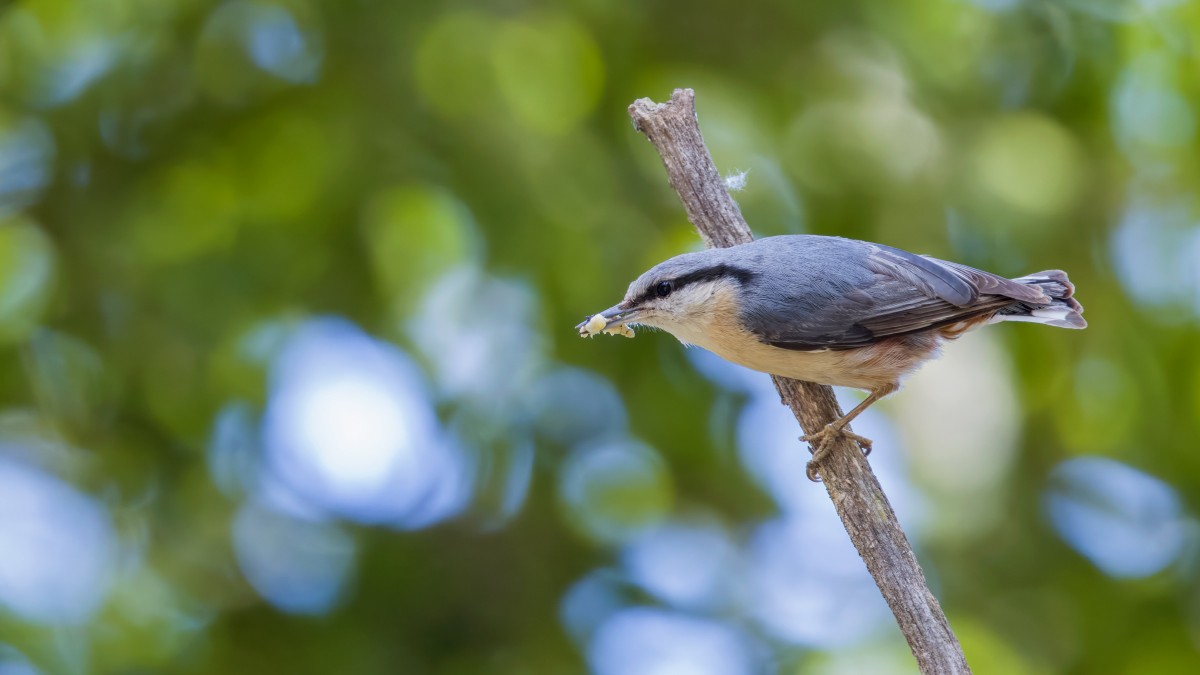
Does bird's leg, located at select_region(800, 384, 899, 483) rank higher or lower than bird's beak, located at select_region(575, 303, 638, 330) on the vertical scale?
lower

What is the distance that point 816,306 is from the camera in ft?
8.71

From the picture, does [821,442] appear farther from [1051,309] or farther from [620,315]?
[1051,309]

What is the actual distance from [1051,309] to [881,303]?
0.48 m

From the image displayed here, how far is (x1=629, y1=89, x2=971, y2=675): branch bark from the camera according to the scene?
227 cm

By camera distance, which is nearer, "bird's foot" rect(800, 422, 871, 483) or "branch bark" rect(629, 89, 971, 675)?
"branch bark" rect(629, 89, 971, 675)

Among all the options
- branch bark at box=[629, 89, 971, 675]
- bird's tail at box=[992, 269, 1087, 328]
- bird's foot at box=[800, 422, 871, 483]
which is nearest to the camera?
branch bark at box=[629, 89, 971, 675]

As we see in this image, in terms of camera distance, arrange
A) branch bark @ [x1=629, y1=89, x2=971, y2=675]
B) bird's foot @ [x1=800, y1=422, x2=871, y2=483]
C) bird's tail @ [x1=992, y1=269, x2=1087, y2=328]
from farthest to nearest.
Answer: bird's tail @ [x1=992, y1=269, x2=1087, y2=328], bird's foot @ [x1=800, y1=422, x2=871, y2=483], branch bark @ [x1=629, y1=89, x2=971, y2=675]

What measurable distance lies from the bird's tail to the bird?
0.03m

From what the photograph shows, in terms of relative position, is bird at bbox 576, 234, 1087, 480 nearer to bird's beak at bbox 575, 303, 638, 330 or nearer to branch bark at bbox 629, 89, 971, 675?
bird's beak at bbox 575, 303, 638, 330

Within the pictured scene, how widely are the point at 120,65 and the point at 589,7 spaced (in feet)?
5.37

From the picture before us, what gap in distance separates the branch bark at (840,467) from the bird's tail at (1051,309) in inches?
19.9

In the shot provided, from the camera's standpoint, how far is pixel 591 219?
381 cm

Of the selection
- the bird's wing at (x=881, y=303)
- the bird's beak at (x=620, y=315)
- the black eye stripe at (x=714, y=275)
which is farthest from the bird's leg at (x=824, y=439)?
the bird's beak at (x=620, y=315)

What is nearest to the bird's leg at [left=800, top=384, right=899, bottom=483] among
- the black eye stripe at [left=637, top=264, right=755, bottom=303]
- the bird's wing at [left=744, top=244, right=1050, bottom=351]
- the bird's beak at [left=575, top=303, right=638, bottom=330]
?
the bird's wing at [left=744, top=244, right=1050, bottom=351]
